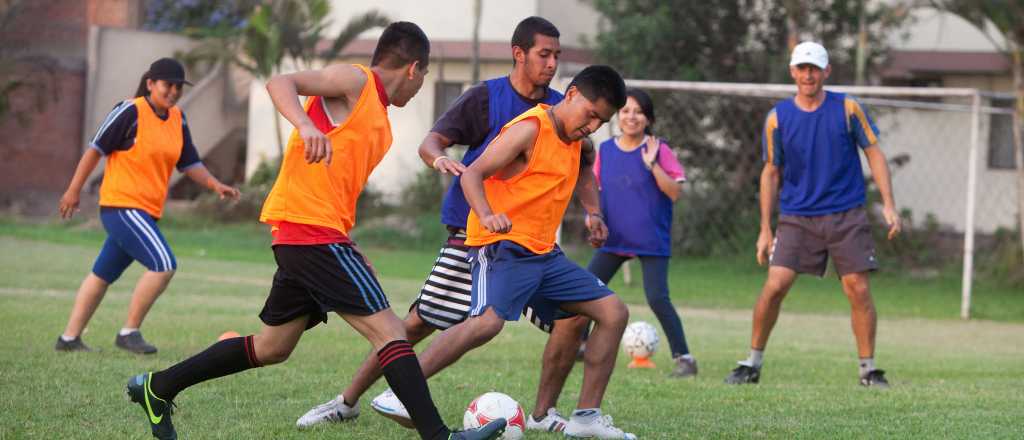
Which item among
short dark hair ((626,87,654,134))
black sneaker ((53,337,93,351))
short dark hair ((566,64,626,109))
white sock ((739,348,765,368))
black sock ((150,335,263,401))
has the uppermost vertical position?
short dark hair ((626,87,654,134))

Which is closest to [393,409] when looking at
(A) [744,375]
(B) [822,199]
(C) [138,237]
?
(A) [744,375]

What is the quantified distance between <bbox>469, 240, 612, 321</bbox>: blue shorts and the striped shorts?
0.83 feet

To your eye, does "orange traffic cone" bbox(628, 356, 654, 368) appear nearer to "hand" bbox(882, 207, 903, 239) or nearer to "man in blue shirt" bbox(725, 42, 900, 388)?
"man in blue shirt" bbox(725, 42, 900, 388)

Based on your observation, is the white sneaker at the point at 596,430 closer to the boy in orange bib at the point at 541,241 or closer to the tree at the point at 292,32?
the boy in orange bib at the point at 541,241

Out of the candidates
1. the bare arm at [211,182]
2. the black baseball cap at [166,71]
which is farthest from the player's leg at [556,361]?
the black baseball cap at [166,71]

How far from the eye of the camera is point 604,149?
9727mm

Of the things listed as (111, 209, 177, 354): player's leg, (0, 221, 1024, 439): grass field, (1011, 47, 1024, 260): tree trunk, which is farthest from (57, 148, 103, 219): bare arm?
(1011, 47, 1024, 260): tree trunk

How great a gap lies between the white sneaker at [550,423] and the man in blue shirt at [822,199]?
2.43 meters

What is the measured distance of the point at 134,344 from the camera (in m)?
9.10

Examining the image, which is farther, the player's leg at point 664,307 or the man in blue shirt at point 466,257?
the player's leg at point 664,307

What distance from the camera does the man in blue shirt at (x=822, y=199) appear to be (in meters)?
8.60

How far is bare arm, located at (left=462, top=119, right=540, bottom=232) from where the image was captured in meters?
5.70

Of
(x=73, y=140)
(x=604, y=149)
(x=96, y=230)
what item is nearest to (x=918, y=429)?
(x=604, y=149)

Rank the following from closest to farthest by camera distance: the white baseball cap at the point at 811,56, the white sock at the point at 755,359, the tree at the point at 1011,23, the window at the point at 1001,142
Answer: the white baseball cap at the point at 811,56, the white sock at the point at 755,359, the tree at the point at 1011,23, the window at the point at 1001,142
